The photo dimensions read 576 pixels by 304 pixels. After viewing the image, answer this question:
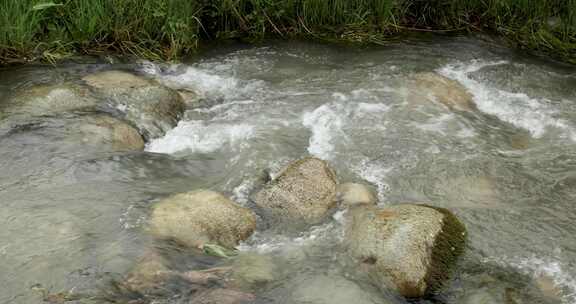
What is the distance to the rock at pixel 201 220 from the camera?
14.4 ft

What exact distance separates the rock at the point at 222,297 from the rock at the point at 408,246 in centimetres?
88

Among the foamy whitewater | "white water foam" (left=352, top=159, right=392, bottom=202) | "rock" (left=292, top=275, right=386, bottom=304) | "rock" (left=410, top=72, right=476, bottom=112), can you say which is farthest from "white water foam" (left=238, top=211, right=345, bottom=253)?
"rock" (left=410, top=72, right=476, bottom=112)

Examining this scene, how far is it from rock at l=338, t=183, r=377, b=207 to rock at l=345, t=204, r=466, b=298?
1.27 ft

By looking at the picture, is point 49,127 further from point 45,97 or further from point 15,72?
point 15,72

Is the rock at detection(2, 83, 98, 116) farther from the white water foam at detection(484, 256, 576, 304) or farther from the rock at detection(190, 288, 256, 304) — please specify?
the white water foam at detection(484, 256, 576, 304)

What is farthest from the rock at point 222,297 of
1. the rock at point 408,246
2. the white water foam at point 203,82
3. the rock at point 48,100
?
the white water foam at point 203,82

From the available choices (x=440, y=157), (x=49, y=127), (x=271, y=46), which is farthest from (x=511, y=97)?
(x=49, y=127)

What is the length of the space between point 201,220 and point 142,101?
2.49 meters

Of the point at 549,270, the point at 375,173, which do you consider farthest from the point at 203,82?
the point at 549,270

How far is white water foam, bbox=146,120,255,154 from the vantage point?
6020mm

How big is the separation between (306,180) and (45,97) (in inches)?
118

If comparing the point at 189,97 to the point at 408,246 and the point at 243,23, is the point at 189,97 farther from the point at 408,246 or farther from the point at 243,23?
the point at 408,246

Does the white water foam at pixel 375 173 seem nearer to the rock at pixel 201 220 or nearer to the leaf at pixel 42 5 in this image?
the rock at pixel 201 220

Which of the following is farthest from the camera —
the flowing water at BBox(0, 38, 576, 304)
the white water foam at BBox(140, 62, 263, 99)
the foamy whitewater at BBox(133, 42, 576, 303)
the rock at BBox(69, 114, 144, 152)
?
the white water foam at BBox(140, 62, 263, 99)
